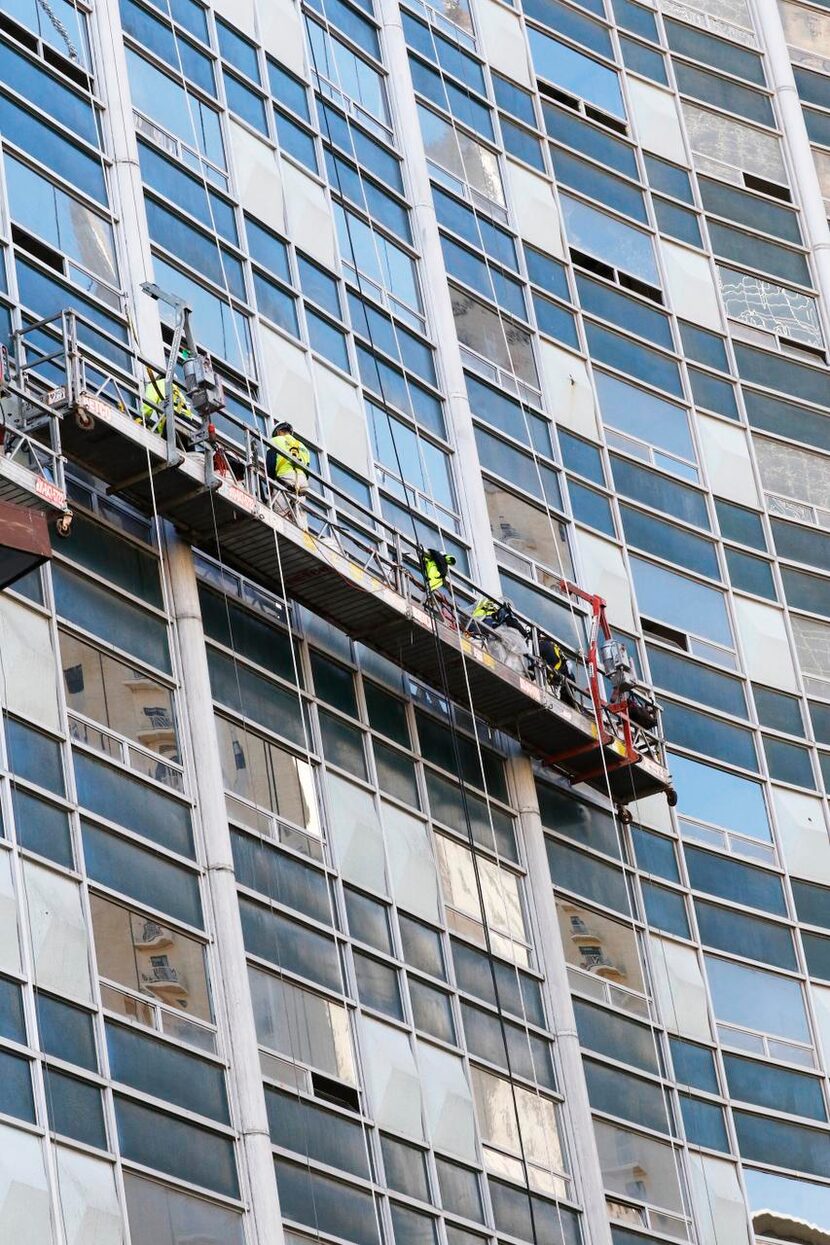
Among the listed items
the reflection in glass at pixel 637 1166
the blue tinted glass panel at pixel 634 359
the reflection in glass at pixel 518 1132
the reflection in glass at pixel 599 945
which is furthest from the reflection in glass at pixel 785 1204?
the blue tinted glass panel at pixel 634 359

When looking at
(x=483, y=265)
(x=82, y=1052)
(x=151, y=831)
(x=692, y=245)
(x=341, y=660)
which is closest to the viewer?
(x=82, y=1052)

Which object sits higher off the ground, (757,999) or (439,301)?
(439,301)

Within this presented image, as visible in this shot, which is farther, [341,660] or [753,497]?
[753,497]

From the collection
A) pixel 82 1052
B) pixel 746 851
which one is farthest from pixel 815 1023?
pixel 82 1052

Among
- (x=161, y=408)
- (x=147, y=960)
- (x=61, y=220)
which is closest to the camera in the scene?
(x=147, y=960)

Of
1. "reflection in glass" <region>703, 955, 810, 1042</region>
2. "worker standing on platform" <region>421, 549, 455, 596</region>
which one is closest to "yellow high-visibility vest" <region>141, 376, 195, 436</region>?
"worker standing on platform" <region>421, 549, 455, 596</region>

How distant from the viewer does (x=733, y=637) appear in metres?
50.6

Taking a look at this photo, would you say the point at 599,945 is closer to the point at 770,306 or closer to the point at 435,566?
the point at 435,566

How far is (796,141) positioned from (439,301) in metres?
14.5

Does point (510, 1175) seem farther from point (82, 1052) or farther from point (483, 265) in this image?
point (483, 265)

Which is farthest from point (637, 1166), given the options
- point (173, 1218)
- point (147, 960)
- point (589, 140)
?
point (589, 140)

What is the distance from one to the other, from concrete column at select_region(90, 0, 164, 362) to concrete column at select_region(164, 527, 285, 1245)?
12.1 feet

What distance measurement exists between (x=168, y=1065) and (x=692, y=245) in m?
28.0

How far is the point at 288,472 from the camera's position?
39750 millimetres
